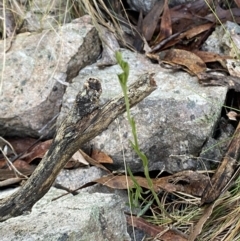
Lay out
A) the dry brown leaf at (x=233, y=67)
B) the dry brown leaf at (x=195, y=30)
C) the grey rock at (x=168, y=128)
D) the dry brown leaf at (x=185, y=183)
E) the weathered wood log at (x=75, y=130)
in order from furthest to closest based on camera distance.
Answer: the dry brown leaf at (x=195, y=30), the dry brown leaf at (x=233, y=67), the grey rock at (x=168, y=128), the dry brown leaf at (x=185, y=183), the weathered wood log at (x=75, y=130)

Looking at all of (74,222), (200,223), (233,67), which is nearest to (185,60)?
(233,67)

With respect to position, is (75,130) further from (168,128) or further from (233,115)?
(233,115)

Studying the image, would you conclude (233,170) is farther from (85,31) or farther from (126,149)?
(85,31)

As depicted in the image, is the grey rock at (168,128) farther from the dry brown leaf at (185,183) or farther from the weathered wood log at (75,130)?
the weathered wood log at (75,130)

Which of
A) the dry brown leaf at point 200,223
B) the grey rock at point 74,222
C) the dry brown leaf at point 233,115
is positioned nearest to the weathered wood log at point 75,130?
the grey rock at point 74,222

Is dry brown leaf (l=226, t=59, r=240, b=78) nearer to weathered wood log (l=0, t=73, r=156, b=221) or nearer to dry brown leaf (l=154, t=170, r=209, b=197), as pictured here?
dry brown leaf (l=154, t=170, r=209, b=197)
